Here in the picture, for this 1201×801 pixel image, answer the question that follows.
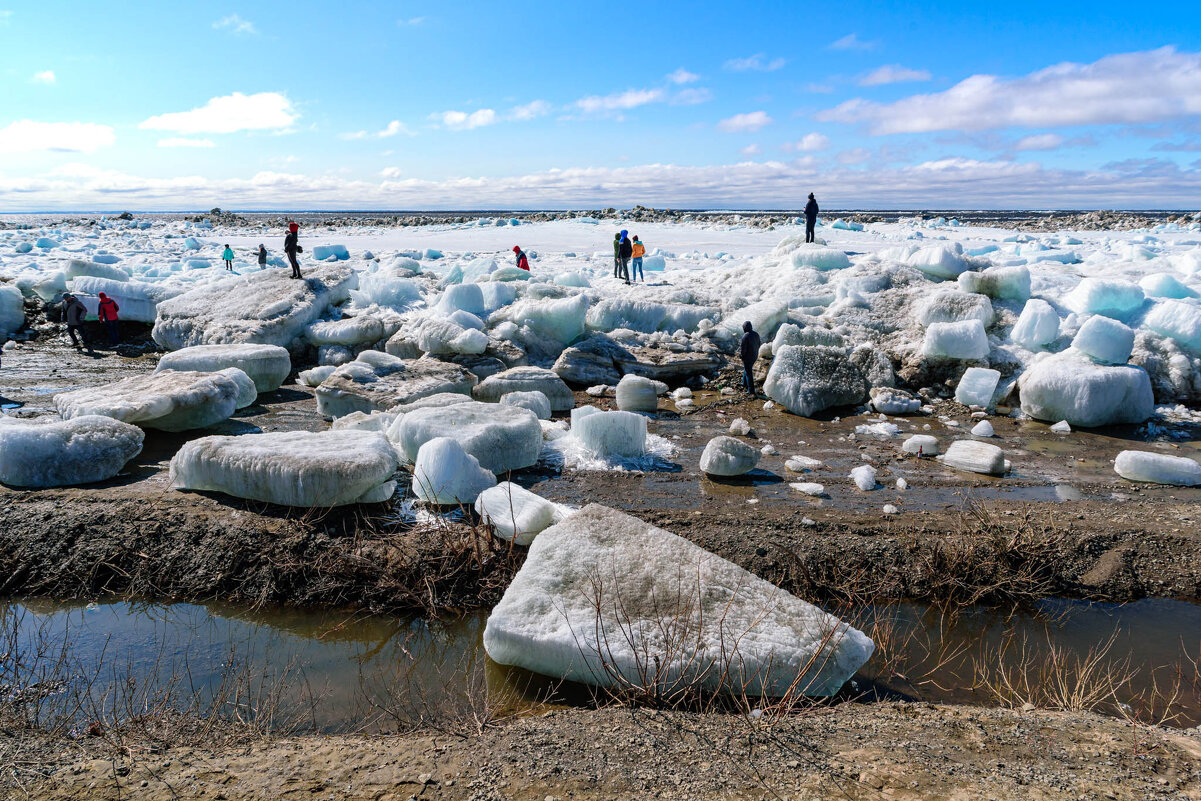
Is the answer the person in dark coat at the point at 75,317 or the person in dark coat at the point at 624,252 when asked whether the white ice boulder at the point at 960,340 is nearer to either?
the person in dark coat at the point at 624,252

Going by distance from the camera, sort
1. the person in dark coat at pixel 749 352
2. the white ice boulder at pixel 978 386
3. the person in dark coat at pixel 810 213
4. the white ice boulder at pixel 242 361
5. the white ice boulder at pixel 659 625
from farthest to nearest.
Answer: the person in dark coat at pixel 810 213 → the person in dark coat at pixel 749 352 → the white ice boulder at pixel 242 361 → the white ice boulder at pixel 978 386 → the white ice boulder at pixel 659 625

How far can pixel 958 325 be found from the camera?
9.45m

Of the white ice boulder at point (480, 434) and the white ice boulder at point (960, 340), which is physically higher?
the white ice boulder at point (960, 340)

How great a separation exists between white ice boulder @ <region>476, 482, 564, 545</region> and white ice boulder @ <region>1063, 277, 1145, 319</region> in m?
9.16

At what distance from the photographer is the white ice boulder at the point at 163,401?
6945 millimetres

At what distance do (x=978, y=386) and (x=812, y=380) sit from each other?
2.22 m

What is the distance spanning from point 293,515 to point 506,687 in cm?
244

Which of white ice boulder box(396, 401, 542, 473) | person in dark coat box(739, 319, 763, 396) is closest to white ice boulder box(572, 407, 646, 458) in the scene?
white ice boulder box(396, 401, 542, 473)

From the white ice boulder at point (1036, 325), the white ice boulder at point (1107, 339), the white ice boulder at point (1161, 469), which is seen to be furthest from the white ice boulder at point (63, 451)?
the white ice boulder at point (1036, 325)

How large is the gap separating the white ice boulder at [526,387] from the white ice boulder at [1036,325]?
6525mm

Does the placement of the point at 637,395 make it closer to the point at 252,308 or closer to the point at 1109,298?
the point at 1109,298

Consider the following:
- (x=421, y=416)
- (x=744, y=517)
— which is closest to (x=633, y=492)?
(x=744, y=517)

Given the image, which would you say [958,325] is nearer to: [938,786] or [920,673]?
[920,673]

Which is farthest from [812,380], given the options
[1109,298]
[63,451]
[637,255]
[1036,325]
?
[63,451]
